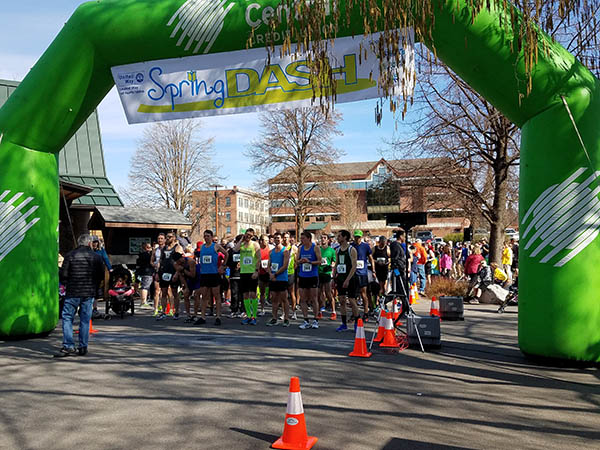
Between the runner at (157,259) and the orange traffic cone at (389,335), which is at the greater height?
the runner at (157,259)

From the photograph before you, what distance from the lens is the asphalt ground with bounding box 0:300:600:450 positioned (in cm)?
471

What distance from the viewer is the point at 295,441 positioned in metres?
4.39

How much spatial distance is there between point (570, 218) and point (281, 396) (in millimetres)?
4467

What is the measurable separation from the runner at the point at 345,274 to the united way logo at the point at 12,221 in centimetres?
579

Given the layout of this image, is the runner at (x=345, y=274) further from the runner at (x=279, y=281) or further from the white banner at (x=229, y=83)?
the white banner at (x=229, y=83)

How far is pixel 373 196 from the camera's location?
105 ft

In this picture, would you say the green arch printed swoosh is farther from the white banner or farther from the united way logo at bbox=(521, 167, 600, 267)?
the united way logo at bbox=(521, 167, 600, 267)

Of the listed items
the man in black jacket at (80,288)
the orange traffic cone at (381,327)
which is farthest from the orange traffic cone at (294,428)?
the man in black jacket at (80,288)

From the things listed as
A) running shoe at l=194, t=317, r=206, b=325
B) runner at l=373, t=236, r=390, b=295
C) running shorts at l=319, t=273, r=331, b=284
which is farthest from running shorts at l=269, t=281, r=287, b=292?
runner at l=373, t=236, r=390, b=295

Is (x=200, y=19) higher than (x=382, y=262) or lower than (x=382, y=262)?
higher

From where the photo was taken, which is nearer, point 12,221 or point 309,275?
point 12,221

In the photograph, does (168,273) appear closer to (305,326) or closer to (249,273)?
(249,273)

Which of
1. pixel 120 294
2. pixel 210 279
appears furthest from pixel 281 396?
pixel 120 294

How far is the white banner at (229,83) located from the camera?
28.5ft
